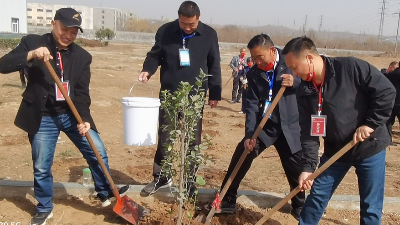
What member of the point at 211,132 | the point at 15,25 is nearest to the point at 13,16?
the point at 15,25

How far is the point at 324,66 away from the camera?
10.9ft

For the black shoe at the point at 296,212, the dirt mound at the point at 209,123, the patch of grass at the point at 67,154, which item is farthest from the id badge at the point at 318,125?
the dirt mound at the point at 209,123

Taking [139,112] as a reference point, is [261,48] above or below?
above

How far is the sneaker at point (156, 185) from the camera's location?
15.6 feet

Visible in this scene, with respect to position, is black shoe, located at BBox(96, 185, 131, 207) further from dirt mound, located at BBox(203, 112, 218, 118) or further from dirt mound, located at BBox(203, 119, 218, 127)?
dirt mound, located at BBox(203, 112, 218, 118)

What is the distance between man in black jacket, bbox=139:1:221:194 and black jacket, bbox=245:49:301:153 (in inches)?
21.2

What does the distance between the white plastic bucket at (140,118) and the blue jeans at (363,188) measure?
168 centimetres

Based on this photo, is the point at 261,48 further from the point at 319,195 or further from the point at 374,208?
the point at 374,208

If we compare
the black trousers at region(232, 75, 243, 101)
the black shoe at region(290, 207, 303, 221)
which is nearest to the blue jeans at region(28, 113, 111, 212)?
the black shoe at region(290, 207, 303, 221)

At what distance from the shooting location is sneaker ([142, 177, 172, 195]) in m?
4.75

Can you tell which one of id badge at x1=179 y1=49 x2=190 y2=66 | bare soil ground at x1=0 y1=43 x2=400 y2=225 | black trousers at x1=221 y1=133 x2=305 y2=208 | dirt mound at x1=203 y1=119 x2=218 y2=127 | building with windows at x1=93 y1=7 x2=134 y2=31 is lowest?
dirt mound at x1=203 y1=119 x2=218 y2=127

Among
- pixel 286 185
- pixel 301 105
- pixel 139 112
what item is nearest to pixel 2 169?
pixel 139 112

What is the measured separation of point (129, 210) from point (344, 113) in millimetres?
2245

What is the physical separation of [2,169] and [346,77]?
4754mm
